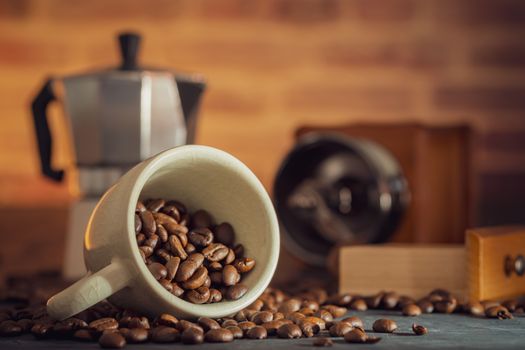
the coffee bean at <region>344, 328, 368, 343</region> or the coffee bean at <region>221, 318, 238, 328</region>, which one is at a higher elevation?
the coffee bean at <region>344, 328, 368, 343</region>

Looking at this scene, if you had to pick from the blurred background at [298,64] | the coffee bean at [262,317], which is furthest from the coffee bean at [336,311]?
the blurred background at [298,64]

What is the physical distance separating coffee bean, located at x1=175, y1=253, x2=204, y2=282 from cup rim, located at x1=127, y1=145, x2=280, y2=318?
0.08ft

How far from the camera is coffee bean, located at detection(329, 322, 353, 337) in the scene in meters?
0.86

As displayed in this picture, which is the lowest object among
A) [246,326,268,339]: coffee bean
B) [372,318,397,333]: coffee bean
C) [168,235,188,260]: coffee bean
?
[372,318,397,333]: coffee bean

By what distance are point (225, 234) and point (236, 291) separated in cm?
9

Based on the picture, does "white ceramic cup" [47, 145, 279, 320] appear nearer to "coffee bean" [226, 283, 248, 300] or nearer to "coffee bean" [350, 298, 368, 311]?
"coffee bean" [226, 283, 248, 300]

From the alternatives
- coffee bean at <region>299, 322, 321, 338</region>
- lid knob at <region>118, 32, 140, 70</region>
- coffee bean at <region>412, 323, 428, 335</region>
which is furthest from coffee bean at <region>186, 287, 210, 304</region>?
lid knob at <region>118, 32, 140, 70</region>

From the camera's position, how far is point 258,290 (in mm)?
909

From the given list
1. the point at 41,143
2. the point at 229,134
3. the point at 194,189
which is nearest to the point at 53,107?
the point at 229,134

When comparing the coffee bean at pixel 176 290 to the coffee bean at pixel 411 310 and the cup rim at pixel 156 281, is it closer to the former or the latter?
the cup rim at pixel 156 281

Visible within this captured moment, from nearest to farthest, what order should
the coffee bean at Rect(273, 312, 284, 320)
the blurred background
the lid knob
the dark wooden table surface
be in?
the dark wooden table surface < the coffee bean at Rect(273, 312, 284, 320) < the lid knob < the blurred background

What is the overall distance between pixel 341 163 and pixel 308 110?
428 millimetres

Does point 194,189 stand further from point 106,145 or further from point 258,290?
point 106,145

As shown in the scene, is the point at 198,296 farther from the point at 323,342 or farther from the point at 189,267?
the point at 323,342
